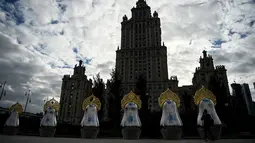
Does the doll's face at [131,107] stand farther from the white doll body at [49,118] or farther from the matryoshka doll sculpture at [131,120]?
the white doll body at [49,118]

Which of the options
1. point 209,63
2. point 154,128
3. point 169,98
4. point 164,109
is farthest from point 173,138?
point 209,63

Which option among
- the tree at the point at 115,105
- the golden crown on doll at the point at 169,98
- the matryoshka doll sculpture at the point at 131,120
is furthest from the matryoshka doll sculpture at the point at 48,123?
the tree at the point at 115,105

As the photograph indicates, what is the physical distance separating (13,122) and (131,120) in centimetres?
1176

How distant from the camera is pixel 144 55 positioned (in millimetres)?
71688

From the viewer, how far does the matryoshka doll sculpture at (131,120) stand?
A: 11805 millimetres

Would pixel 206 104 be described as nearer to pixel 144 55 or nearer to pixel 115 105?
pixel 115 105

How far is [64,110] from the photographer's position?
6444 centimetres

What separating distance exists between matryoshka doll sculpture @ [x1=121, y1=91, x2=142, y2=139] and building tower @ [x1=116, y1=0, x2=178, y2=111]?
49.5 m

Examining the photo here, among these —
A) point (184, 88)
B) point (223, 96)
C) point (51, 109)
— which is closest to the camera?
point (51, 109)

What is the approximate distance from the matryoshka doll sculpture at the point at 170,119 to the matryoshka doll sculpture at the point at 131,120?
1.88 meters

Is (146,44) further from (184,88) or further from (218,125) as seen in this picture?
(218,125)

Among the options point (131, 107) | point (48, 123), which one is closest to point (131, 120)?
point (131, 107)

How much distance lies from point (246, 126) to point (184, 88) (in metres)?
49.9

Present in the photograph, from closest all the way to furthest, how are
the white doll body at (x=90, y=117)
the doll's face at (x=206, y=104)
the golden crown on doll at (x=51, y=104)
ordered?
the doll's face at (x=206, y=104) < the white doll body at (x=90, y=117) < the golden crown on doll at (x=51, y=104)
